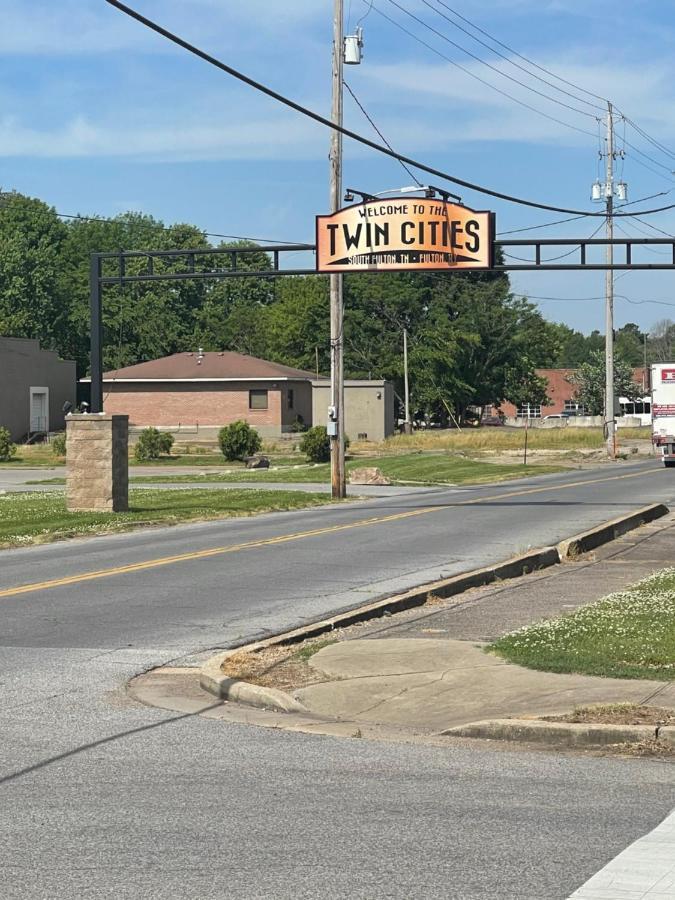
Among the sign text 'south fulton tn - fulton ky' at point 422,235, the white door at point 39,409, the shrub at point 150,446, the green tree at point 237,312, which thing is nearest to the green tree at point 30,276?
the green tree at point 237,312

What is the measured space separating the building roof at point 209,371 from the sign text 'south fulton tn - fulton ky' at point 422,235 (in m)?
48.2

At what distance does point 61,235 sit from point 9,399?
175 feet

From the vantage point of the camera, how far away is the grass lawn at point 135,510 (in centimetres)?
2539

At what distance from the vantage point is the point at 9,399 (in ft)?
247

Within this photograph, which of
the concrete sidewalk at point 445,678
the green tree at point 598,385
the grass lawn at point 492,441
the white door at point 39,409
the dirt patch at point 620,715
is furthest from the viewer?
the green tree at point 598,385

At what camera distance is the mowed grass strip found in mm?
46906

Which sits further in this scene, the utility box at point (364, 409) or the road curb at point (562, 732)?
the utility box at point (364, 409)

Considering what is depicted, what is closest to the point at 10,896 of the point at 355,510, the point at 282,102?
the point at 282,102

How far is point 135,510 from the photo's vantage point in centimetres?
3023

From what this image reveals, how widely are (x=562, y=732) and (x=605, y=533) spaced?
15123 millimetres

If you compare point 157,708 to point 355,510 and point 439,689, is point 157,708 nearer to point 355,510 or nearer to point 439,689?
point 439,689

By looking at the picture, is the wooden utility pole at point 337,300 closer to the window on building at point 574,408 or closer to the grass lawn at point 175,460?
the grass lawn at point 175,460

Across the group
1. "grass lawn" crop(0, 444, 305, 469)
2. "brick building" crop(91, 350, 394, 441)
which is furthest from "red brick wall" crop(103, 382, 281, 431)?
"grass lawn" crop(0, 444, 305, 469)

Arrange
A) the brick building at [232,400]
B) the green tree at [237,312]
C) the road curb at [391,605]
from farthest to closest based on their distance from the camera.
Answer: the green tree at [237,312], the brick building at [232,400], the road curb at [391,605]
